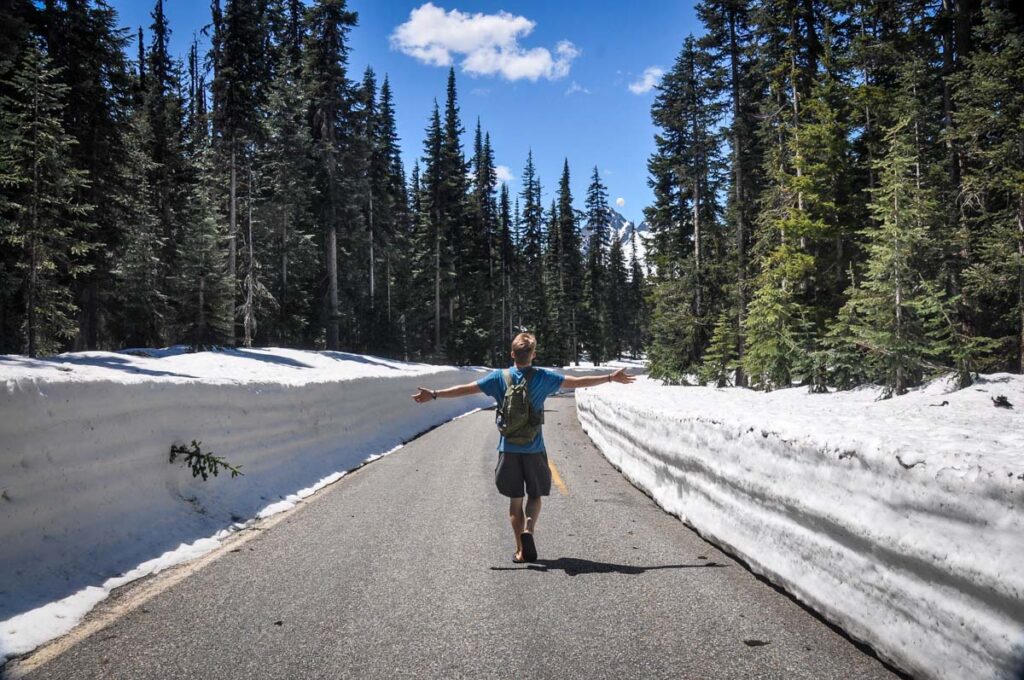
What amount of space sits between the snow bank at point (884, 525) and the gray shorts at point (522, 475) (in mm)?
1742

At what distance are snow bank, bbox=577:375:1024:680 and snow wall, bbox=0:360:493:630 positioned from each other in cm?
483

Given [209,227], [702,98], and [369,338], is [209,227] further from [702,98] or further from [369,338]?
[702,98]

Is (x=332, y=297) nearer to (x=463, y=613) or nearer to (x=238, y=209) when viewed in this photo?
(x=238, y=209)

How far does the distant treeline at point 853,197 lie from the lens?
1455 centimetres

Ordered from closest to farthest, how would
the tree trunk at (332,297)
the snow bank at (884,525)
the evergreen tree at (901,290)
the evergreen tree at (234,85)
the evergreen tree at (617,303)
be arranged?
1. the snow bank at (884,525)
2. the evergreen tree at (901,290)
3. the evergreen tree at (234,85)
4. the tree trunk at (332,297)
5. the evergreen tree at (617,303)

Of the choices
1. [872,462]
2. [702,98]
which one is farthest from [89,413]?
[702,98]

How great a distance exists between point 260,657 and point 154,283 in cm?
2894

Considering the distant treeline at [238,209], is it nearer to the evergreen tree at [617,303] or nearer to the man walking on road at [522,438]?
the evergreen tree at [617,303]

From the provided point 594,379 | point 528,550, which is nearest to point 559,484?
point 594,379

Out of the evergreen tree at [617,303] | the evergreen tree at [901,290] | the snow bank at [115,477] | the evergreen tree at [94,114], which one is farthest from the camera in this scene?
the evergreen tree at [617,303]

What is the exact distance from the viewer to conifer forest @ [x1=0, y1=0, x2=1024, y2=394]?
1509 cm

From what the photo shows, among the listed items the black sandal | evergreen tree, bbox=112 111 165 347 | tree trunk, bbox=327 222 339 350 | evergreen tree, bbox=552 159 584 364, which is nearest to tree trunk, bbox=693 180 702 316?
tree trunk, bbox=327 222 339 350

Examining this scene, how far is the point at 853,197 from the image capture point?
21.0 meters

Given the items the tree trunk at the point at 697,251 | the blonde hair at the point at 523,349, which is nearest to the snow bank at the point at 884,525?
the blonde hair at the point at 523,349
